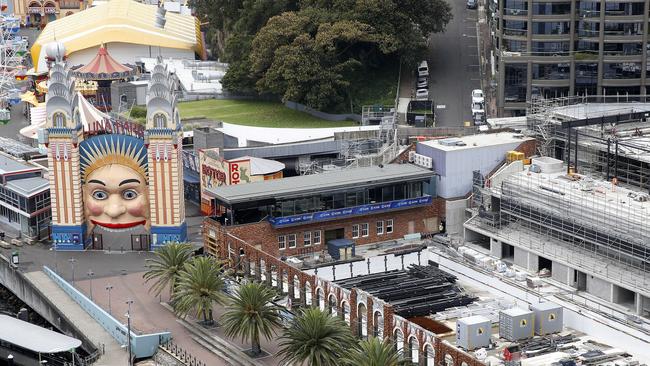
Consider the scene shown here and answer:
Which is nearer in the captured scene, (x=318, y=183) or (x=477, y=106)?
(x=318, y=183)

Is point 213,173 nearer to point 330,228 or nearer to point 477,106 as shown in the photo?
point 330,228

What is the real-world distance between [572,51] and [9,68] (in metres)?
76.0

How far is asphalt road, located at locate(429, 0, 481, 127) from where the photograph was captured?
12062cm

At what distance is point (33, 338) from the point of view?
83.8m

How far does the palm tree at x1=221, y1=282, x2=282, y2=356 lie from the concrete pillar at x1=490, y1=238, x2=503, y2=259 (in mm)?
19156

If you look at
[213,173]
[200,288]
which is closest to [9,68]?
[213,173]

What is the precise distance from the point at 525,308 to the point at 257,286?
1586 cm

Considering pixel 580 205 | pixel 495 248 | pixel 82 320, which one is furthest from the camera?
pixel 495 248

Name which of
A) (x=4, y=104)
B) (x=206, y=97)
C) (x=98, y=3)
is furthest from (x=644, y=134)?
(x=98, y=3)

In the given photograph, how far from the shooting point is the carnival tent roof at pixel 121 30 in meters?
156

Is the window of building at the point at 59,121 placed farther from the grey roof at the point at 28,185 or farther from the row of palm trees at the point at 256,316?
the row of palm trees at the point at 256,316

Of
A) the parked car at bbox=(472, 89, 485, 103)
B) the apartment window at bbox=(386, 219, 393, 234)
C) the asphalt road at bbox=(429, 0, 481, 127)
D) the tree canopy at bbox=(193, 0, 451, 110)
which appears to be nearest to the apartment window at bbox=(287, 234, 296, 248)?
the apartment window at bbox=(386, 219, 393, 234)

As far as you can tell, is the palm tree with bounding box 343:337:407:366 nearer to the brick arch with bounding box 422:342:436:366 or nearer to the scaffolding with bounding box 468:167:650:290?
the brick arch with bounding box 422:342:436:366

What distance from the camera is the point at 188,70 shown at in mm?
147375
